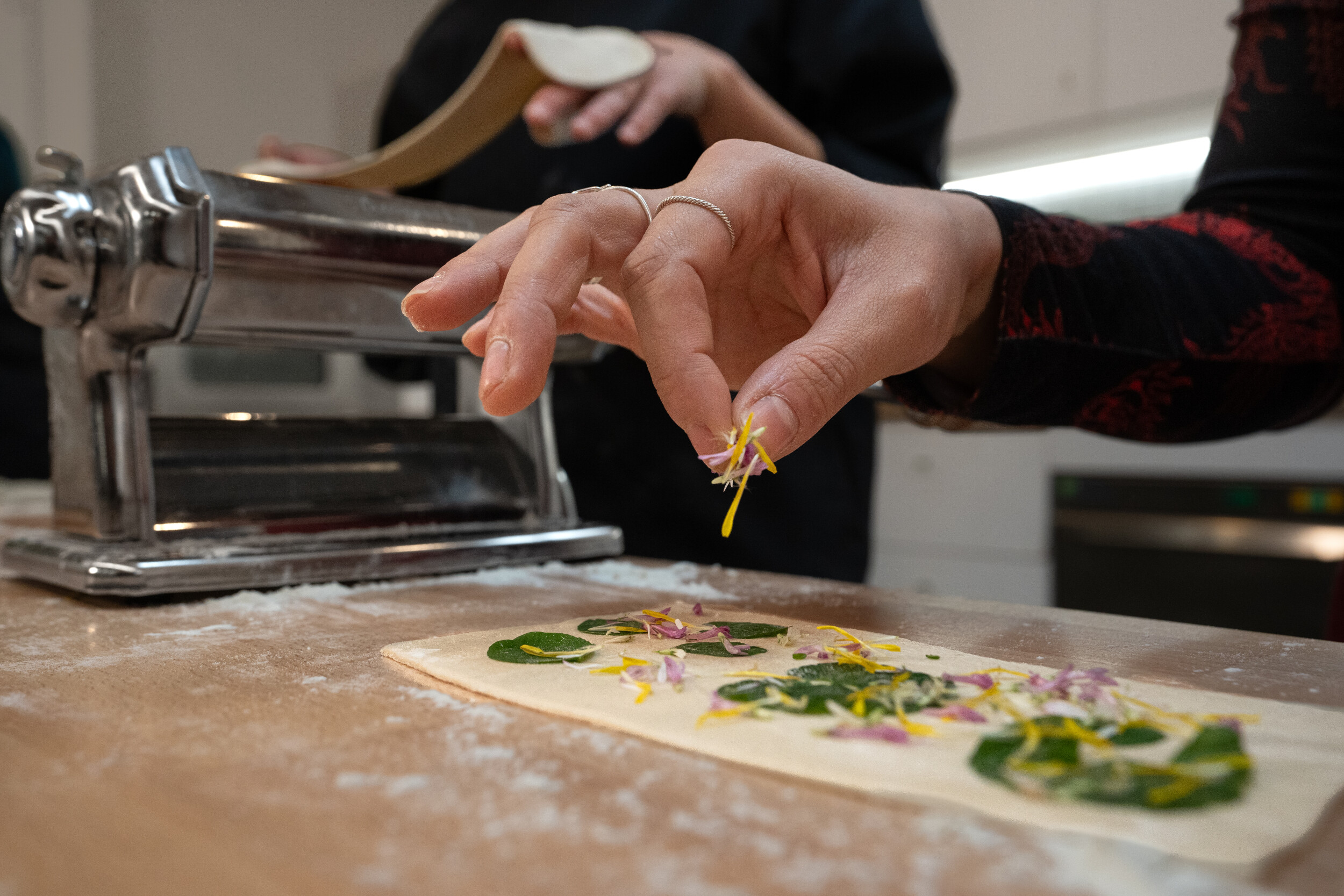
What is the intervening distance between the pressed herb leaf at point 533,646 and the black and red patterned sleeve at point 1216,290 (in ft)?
1.13

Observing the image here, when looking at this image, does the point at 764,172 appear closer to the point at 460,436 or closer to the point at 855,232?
the point at 855,232

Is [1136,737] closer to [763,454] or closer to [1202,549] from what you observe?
[763,454]

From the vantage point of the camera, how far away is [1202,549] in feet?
7.07

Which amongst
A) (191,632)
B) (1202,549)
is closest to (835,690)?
(191,632)

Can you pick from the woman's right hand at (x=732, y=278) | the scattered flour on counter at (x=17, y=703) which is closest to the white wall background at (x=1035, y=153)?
the woman's right hand at (x=732, y=278)

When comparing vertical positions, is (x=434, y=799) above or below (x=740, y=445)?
below

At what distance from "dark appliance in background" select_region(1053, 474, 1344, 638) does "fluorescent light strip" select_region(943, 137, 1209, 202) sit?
32.3 inches

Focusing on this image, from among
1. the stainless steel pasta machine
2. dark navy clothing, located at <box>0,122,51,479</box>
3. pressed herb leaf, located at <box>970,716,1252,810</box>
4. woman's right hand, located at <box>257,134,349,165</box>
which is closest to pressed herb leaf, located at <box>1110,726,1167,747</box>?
pressed herb leaf, located at <box>970,716,1252,810</box>

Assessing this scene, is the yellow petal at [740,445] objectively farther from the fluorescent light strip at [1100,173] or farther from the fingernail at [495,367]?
the fluorescent light strip at [1100,173]

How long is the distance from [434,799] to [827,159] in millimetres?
950

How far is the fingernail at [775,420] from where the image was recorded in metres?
0.46

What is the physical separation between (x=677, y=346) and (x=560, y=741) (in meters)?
0.20

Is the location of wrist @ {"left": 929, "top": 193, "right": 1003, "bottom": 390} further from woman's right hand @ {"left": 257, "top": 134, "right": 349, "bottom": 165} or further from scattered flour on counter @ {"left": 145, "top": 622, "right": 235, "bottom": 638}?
woman's right hand @ {"left": 257, "top": 134, "right": 349, "bottom": 165}

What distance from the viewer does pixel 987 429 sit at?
81 centimetres
